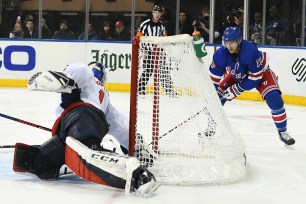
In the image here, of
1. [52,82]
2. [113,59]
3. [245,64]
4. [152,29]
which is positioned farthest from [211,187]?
[113,59]

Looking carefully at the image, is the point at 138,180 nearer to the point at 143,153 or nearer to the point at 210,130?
the point at 143,153

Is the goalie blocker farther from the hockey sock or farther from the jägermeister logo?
the jägermeister logo

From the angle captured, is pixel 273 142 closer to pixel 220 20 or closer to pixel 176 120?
pixel 176 120

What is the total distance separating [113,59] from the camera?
385 inches

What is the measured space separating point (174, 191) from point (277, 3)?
235 inches

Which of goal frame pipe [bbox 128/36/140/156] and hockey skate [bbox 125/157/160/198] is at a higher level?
goal frame pipe [bbox 128/36/140/156]

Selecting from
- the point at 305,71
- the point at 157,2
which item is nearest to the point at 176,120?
the point at 305,71

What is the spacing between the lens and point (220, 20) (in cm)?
960

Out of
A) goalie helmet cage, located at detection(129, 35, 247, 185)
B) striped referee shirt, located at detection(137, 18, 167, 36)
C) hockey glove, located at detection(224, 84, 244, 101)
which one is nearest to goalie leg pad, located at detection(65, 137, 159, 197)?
goalie helmet cage, located at detection(129, 35, 247, 185)

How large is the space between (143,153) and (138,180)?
0.49 metres

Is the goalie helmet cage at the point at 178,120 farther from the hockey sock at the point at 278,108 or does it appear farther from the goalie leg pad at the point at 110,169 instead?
the hockey sock at the point at 278,108

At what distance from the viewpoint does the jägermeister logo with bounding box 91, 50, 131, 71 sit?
9.74 meters

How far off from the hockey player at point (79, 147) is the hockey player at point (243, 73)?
147cm

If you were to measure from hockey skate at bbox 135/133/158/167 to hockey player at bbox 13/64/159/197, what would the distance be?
18cm
